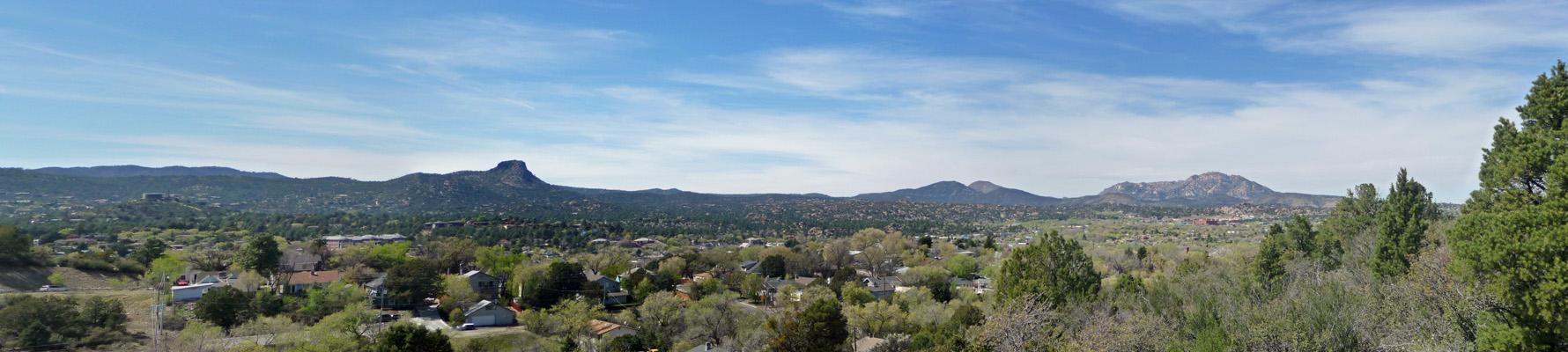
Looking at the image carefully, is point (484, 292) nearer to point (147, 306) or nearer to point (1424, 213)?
point (147, 306)

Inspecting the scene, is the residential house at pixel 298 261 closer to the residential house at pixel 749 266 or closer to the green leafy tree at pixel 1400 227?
the residential house at pixel 749 266

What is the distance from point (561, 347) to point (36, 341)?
18.2 meters

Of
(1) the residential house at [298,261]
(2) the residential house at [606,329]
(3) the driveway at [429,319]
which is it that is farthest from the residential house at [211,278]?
(2) the residential house at [606,329]

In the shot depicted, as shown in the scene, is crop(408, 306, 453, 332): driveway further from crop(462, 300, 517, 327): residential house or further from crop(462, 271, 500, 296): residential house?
crop(462, 271, 500, 296): residential house

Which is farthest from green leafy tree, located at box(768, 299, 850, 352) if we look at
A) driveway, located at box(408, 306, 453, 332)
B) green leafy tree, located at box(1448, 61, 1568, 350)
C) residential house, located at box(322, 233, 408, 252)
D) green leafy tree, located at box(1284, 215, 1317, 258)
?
residential house, located at box(322, 233, 408, 252)

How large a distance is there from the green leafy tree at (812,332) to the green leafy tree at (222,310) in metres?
24.5

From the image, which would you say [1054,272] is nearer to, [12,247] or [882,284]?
[882,284]

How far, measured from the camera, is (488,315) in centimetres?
3344

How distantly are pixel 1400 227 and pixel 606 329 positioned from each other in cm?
3341

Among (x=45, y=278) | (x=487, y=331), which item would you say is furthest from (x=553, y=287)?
(x=45, y=278)

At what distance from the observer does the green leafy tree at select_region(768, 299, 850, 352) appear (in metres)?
21.1

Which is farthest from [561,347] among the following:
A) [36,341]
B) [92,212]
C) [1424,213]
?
[92,212]

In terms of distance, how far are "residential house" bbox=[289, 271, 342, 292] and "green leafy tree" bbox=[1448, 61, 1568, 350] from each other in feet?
159

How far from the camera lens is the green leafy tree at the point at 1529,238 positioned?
38.7 feet
